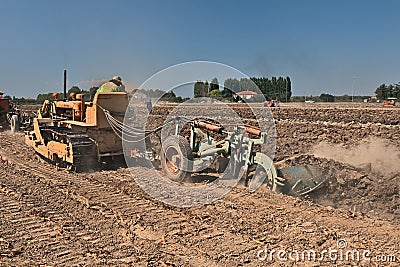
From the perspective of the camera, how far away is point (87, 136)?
9.61 metres

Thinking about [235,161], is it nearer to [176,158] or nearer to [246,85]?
[176,158]

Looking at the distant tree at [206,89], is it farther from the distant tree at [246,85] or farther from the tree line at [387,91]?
the tree line at [387,91]

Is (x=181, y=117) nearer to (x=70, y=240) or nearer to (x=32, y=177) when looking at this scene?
(x=32, y=177)

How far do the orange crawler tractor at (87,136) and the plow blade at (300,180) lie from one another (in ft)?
14.4

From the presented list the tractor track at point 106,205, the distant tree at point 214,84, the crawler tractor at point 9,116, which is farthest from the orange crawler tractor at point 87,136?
the crawler tractor at point 9,116

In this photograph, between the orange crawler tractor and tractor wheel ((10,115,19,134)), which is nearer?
the orange crawler tractor

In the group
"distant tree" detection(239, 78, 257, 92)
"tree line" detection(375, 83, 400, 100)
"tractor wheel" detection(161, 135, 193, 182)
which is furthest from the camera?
"tree line" detection(375, 83, 400, 100)

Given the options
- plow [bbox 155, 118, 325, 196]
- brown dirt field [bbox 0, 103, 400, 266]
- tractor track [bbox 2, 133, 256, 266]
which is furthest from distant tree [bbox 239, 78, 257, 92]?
tractor track [bbox 2, 133, 256, 266]

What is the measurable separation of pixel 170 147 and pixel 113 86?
281cm

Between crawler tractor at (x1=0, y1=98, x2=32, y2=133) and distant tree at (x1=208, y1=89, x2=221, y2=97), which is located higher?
distant tree at (x1=208, y1=89, x2=221, y2=97)

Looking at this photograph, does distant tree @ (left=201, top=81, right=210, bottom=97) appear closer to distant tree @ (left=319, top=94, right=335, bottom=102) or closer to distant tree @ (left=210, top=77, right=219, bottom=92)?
distant tree @ (left=210, top=77, right=219, bottom=92)

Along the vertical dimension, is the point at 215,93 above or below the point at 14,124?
above

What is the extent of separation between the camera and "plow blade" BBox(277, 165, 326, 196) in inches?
277

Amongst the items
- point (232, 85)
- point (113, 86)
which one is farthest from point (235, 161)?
point (113, 86)
